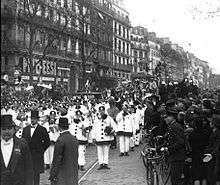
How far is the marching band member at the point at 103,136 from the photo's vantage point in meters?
13.1

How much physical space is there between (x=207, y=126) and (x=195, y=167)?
849 millimetres

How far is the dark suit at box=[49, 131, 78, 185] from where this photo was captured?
25.3 feet

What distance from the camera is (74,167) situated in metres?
7.91

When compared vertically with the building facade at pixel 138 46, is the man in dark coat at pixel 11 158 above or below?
below

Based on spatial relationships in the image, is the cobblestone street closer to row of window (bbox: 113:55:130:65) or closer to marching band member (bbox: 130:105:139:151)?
marching band member (bbox: 130:105:139:151)

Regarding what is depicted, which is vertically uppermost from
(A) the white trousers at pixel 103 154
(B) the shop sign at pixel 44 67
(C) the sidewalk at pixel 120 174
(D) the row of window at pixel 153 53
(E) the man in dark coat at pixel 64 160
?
(D) the row of window at pixel 153 53

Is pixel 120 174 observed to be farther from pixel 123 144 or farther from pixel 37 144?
pixel 37 144

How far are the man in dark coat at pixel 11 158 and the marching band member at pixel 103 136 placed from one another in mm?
7073

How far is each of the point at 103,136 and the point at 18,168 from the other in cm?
749

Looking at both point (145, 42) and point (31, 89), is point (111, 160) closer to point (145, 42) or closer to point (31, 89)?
point (31, 89)

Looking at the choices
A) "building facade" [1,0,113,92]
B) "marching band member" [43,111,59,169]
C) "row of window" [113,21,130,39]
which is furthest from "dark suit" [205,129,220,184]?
"row of window" [113,21,130,39]

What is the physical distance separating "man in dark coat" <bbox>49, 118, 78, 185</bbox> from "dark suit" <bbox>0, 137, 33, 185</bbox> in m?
1.51

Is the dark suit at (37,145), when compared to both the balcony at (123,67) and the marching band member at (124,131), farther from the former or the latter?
the balcony at (123,67)

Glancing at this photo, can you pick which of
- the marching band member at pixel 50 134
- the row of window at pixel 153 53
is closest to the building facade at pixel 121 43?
the row of window at pixel 153 53
